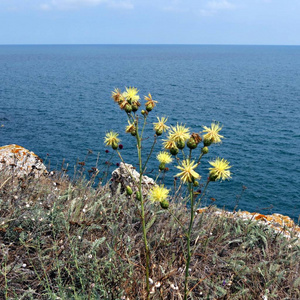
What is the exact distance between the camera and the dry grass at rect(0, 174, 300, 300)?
→ 11.4 feet

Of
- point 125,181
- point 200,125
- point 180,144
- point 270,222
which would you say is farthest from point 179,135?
point 200,125

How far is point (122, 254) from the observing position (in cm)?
385

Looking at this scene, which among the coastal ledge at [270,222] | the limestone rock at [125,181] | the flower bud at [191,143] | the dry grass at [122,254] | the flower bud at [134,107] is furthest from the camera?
the limestone rock at [125,181]

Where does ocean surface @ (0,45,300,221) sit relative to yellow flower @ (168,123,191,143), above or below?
→ below

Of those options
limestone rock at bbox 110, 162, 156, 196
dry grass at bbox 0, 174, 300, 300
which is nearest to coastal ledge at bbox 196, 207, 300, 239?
dry grass at bbox 0, 174, 300, 300

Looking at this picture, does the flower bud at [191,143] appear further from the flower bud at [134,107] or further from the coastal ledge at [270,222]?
the coastal ledge at [270,222]

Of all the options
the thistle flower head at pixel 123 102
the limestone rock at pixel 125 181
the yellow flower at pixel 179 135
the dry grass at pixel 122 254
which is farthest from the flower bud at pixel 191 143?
the limestone rock at pixel 125 181

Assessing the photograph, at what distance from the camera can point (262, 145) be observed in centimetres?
2955

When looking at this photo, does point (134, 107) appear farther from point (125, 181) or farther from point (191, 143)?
point (125, 181)

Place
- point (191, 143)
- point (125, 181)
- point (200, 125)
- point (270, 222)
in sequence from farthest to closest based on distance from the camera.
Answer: point (200, 125) → point (125, 181) → point (270, 222) → point (191, 143)

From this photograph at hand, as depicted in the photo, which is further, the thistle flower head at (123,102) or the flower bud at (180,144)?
the thistle flower head at (123,102)

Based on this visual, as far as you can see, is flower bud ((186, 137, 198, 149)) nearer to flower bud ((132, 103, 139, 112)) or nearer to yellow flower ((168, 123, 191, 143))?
yellow flower ((168, 123, 191, 143))

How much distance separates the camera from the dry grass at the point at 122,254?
3465 millimetres

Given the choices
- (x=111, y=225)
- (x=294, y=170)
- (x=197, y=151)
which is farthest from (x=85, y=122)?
(x=111, y=225)
